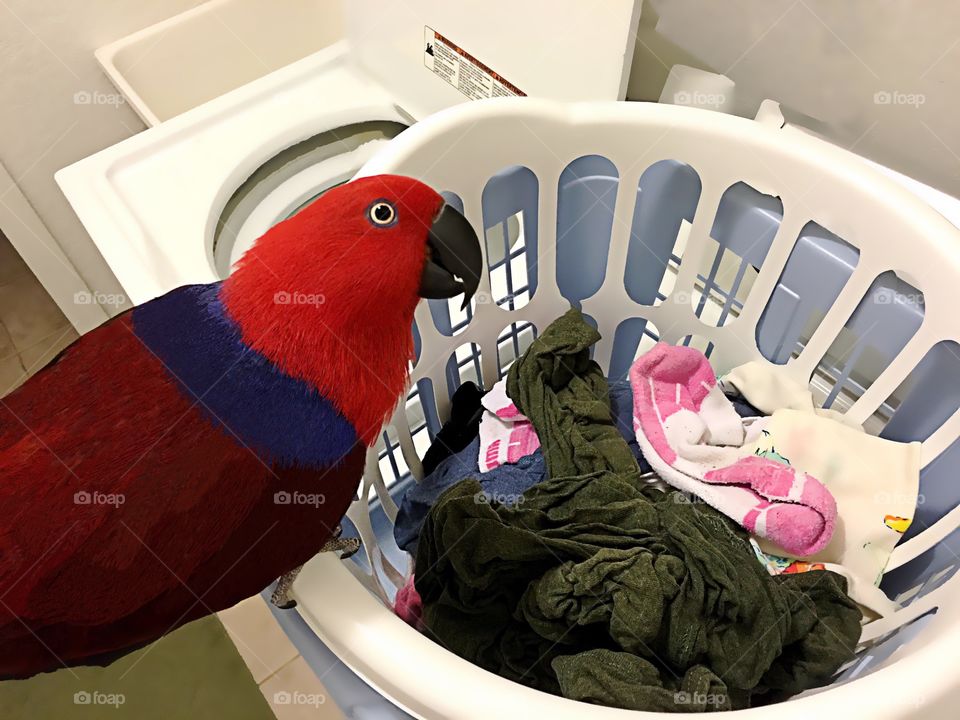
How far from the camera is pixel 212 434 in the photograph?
0.46 metres

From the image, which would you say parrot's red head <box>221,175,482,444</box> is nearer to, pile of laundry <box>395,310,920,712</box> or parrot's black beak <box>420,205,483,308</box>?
parrot's black beak <box>420,205,483,308</box>

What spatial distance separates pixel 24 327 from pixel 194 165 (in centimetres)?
70

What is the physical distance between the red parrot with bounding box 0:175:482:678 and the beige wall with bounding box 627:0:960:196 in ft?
1.59

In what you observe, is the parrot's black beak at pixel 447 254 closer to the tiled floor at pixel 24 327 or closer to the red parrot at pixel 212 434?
the red parrot at pixel 212 434

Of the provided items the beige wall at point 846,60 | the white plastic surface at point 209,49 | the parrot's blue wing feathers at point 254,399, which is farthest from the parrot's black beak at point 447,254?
the white plastic surface at point 209,49

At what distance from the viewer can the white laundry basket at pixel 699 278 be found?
1.93ft

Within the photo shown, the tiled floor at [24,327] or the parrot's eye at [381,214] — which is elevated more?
the parrot's eye at [381,214]

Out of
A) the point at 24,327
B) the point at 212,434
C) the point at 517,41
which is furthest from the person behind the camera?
the point at 24,327

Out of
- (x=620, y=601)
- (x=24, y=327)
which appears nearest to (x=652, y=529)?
(x=620, y=601)

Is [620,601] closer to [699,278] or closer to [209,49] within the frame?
[699,278]

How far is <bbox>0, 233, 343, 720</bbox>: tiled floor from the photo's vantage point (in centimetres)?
93

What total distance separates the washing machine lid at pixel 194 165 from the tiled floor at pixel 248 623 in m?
0.42

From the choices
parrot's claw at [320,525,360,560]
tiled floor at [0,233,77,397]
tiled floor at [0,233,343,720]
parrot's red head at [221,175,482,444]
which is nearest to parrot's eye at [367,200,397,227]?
parrot's red head at [221,175,482,444]

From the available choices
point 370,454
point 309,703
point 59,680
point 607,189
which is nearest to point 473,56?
point 607,189
